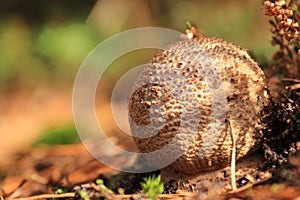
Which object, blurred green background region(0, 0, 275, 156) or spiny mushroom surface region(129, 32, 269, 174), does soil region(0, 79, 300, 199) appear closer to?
spiny mushroom surface region(129, 32, 269, 174)

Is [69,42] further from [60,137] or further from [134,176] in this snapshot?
[134,176]

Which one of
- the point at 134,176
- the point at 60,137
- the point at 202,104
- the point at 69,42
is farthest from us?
the point at 69,42

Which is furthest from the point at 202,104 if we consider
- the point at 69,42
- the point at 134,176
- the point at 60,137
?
the point at 69,42

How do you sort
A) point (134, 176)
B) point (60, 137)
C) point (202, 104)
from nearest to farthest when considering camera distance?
point (202, 104)
point (134, 176)
point (60, 137)

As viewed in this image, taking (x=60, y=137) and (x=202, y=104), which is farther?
(x=60, y=137)

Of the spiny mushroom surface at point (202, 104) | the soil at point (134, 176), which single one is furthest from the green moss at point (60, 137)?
the spiny mushroom surface at point (202, 104)

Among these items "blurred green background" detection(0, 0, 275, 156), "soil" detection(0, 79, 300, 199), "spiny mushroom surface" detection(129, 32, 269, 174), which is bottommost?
"soil" detection(0, 79, 300, 199)

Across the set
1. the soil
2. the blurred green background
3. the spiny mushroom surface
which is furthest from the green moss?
the spiny mushroom surface
